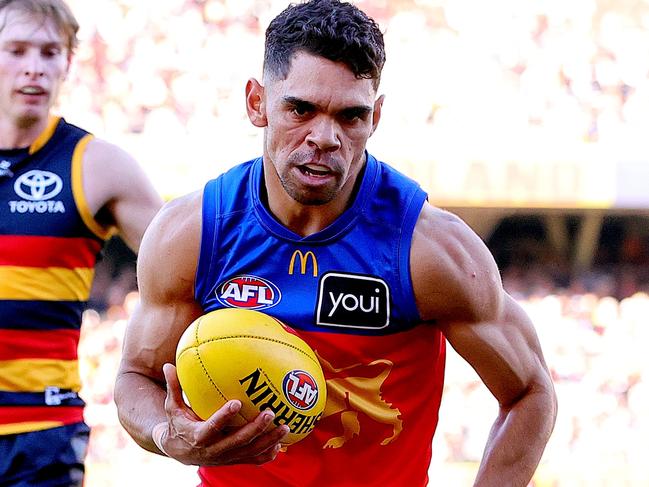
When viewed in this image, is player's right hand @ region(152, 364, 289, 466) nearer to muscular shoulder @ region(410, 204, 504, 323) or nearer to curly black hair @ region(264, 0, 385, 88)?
muscular shoulder @ region(410, 204, 504, 323)

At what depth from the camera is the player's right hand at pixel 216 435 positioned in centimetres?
230

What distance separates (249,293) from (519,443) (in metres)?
0.78

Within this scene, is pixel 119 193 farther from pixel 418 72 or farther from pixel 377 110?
pixel 418 72

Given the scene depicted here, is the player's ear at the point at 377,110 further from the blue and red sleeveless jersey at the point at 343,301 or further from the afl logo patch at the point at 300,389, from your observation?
the afl logo patch at the point at 300,389

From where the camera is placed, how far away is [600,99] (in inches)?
392

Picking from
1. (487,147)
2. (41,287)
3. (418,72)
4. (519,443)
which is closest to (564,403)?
(487,147)

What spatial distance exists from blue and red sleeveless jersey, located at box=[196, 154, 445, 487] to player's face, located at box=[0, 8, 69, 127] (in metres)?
1.30

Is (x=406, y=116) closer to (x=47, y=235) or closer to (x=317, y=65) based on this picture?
(x=47, y=235)

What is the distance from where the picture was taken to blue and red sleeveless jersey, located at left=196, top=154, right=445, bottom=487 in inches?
108

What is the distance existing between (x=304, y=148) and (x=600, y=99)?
7890 mm

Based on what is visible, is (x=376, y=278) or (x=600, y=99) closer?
(x=376, y=278)

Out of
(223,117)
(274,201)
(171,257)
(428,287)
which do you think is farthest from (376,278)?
(223,117)

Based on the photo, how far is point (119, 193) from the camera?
380cm

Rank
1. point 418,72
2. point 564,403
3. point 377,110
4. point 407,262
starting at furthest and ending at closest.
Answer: point 418,72 → point 564,403 → point 377,110 → point 407,262
